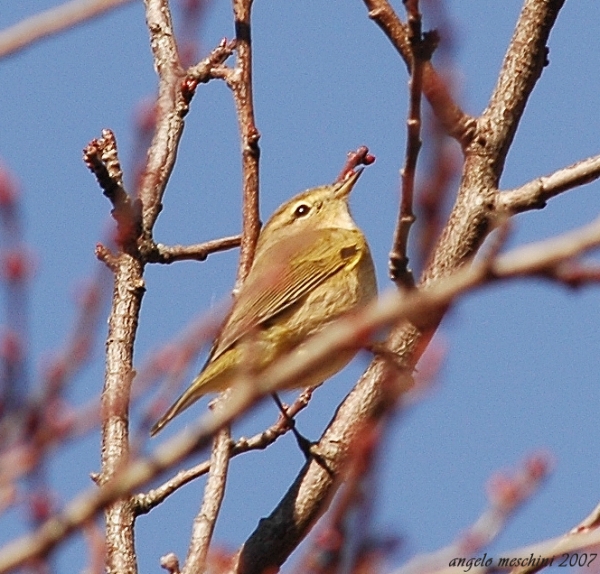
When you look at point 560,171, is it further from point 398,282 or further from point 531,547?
point 531,547

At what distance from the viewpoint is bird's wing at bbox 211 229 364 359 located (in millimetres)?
5926

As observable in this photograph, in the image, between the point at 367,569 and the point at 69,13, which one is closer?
the point at 69,13

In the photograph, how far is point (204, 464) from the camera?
5426mm

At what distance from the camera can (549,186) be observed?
459 cm

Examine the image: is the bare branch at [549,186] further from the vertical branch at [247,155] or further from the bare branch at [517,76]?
the vertical branch at [247,155]

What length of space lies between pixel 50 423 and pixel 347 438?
3040 millimetres

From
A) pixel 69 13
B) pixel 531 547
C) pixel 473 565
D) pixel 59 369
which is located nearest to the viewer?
pixel 69 13

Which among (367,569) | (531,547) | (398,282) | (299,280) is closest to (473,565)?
(531,547)

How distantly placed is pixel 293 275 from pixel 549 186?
246cm

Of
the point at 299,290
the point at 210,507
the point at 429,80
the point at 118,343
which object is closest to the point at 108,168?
the point at 118,343

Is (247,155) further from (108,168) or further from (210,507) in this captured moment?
(210,507)

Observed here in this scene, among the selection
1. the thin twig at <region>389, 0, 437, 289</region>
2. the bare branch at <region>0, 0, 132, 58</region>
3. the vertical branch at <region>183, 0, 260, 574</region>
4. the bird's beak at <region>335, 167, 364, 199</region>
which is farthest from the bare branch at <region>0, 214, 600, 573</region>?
the bird's beak at <region>335, 167, 364, 199</region>

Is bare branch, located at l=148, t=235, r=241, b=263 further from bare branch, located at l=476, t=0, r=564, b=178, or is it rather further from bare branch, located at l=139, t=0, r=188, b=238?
bare branch, located at l=476, t=0, r=564, b=178

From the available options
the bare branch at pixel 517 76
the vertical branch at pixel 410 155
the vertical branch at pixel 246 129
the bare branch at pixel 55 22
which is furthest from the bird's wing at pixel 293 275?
the bare branch at pixel 55 22
